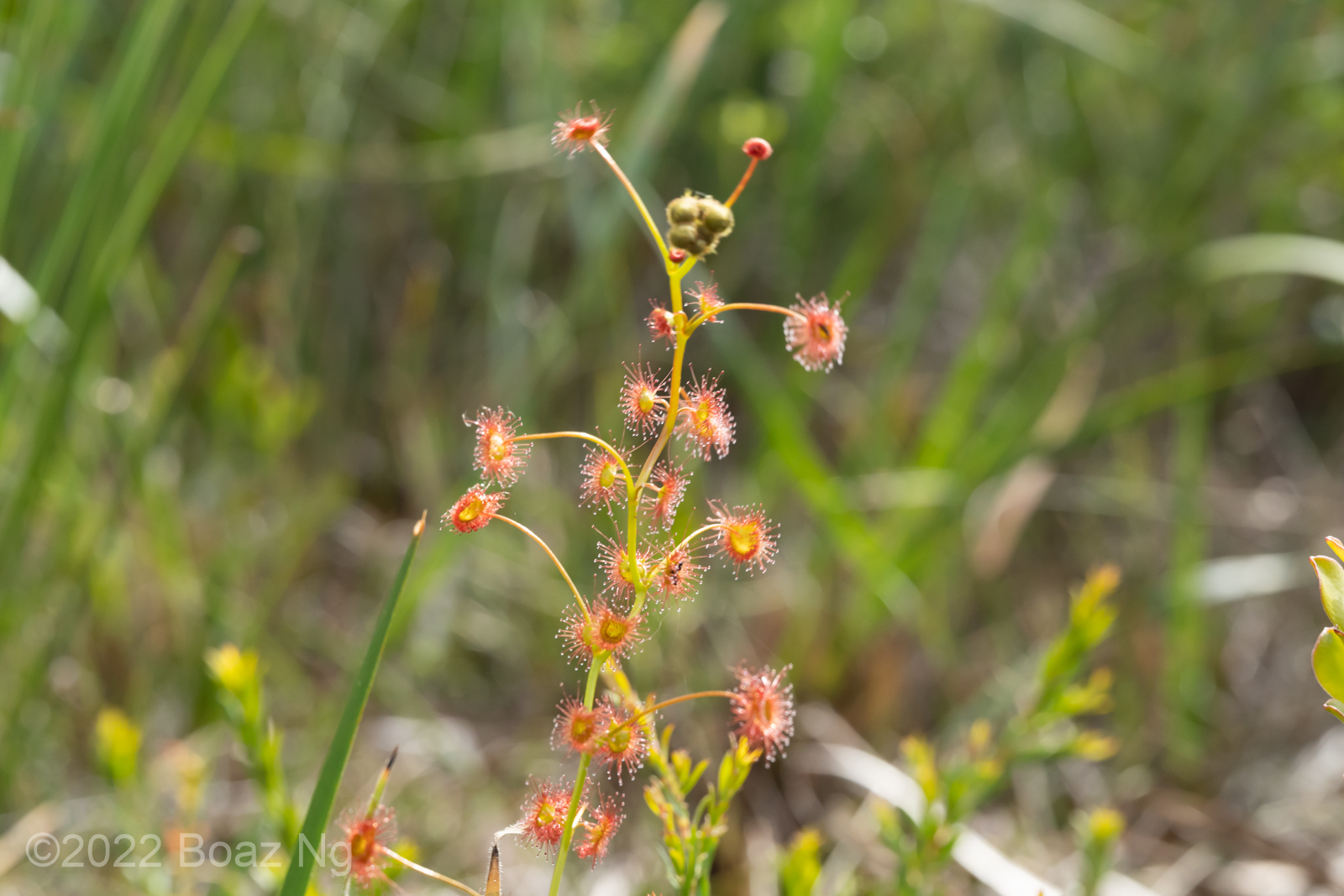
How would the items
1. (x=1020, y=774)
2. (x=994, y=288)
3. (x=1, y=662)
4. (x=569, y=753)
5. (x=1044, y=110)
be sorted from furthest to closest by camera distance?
(x=1044, y=110), (x=994, y=288), (x=1020, y=774), (x=1, y=662), (x=569, y=753)

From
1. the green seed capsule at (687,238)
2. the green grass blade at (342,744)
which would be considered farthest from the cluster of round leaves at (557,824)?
the green seed capsule at (687,238)

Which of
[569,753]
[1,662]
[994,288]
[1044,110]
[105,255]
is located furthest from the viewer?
[1044,110]

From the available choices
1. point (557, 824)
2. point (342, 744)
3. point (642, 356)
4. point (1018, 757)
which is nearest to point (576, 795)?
point (557, 824)

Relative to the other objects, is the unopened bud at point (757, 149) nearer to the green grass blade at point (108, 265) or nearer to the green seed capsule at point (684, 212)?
the green seed capsule at point (684, 212)

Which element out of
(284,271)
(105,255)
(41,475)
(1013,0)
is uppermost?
(1013,0)

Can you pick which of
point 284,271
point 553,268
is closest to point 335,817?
Answer: point 284,271

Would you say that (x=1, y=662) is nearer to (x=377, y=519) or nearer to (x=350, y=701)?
(x=377, y=519)

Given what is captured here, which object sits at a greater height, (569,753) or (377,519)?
(377,519)

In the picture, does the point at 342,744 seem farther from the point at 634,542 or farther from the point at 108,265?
the point at 108,265
